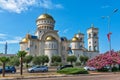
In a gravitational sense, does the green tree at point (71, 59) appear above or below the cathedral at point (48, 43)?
below

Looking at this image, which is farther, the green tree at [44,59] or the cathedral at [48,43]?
the cathedral at [48,43]

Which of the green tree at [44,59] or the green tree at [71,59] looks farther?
the green tree at [71,59]

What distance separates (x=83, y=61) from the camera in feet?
336

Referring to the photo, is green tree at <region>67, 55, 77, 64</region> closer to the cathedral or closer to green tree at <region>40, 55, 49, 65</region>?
the cathedral

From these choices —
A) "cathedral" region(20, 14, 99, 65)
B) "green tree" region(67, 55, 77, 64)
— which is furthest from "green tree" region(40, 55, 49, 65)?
"green tree" region(67, 55, 77, 64)

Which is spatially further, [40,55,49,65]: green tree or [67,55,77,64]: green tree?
[67,55,77,64]: green tree

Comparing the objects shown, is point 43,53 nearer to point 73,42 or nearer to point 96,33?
point 73,42

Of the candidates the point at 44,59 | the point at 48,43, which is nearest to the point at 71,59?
the point at 48,43

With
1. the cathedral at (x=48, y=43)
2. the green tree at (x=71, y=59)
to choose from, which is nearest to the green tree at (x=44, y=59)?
the cathedral at (x=48, y=43)

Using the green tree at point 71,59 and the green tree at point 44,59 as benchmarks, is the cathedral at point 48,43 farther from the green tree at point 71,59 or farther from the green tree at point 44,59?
the green tree at point 71,59

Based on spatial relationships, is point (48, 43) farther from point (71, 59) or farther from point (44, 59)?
point (71, 59)

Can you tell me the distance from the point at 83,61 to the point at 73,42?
9.52 metres

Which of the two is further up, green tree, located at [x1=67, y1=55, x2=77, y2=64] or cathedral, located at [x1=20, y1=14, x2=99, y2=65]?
cathedral, located at [x1=20, y1=14, x2=99, y2=65]

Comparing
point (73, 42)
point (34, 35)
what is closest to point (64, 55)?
point (73, 42)
